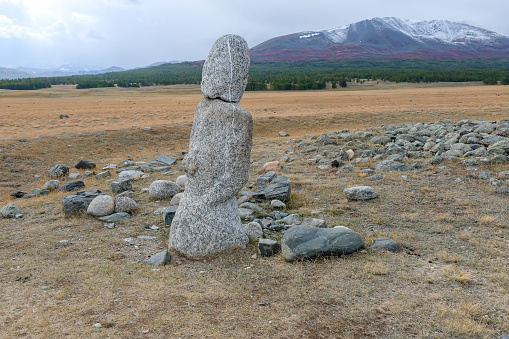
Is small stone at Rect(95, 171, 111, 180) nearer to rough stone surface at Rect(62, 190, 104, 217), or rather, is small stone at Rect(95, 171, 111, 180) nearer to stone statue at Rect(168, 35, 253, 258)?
rough stone surface at Rect(62, 190, 104, 217)

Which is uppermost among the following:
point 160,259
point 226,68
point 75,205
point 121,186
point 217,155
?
point 226,68

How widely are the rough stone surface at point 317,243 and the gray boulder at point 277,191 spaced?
3.40 metres

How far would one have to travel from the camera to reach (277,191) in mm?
11180

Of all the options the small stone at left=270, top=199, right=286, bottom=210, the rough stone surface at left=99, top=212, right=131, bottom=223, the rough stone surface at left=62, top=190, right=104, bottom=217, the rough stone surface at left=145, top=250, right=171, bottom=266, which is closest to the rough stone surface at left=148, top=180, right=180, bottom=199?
the rough stone surface at left=99, top=212, right=131, bottom=223

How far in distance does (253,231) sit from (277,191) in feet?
9.05

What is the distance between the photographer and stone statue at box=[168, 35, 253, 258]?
755cm

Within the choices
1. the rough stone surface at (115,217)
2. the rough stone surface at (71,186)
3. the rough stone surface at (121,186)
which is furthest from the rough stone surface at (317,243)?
the rough stone surface at (71,186)

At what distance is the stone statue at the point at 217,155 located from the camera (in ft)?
24.8

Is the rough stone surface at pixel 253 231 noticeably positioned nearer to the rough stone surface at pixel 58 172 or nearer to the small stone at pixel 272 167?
the small stone at pixel 272 167

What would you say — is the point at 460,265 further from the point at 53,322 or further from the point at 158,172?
the point at 158,172

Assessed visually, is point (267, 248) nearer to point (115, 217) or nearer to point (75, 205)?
point (115, 217)

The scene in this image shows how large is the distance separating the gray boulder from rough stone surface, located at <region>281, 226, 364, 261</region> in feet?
11.2

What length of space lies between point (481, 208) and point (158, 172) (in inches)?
447

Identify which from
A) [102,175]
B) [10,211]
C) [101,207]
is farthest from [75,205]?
[102,175]
